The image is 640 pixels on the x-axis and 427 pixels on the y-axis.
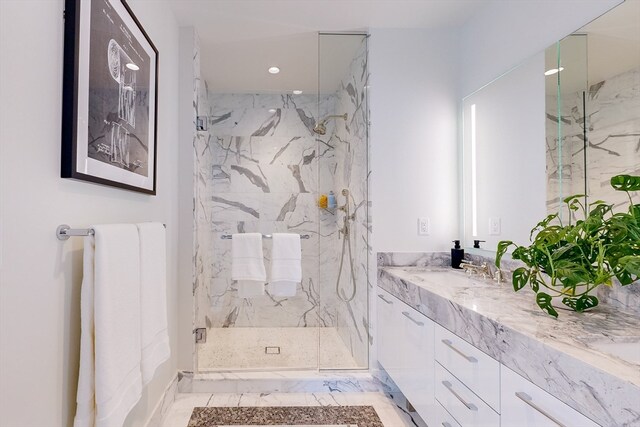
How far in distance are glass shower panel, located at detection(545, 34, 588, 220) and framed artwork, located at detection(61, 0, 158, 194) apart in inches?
69.7

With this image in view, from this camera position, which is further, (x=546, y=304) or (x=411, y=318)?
(x=411, y=318)

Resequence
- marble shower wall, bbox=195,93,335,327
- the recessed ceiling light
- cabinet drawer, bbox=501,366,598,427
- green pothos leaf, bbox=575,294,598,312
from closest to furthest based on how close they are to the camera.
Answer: cabinet drawer, bbox=501,366,598,427
green pothos leaf, bbox=575,294,598,312
the recessed ceiling light
marble shower wall, bbox=195,93,335,327

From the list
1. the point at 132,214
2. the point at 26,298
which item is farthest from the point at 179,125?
the point at 26,298

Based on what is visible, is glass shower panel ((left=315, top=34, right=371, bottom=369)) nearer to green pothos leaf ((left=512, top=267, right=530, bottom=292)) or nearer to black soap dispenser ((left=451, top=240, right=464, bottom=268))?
black soap dispenser ((left=451, top=240, right=464, bottom=268))

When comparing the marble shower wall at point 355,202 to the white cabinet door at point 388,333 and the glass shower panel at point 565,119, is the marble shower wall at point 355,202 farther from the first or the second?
the glass shower panel at point 565,119

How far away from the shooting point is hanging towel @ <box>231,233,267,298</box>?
2580 millimetres

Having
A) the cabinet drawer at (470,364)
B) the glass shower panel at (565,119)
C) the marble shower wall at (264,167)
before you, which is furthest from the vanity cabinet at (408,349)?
the marble shower wall at (264,167)

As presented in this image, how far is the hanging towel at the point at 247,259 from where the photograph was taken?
2580 millimetres

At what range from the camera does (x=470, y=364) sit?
4.26 ft

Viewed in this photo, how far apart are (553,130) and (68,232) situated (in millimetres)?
1892

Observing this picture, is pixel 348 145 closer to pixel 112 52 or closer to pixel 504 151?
pixel 504 151

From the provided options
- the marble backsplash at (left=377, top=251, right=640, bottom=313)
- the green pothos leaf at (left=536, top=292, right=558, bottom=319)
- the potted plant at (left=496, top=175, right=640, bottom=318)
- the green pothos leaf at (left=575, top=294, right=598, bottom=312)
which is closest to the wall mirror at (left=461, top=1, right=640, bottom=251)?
the marble backsplash at (left=377, top=251, right=640, bottom=313)

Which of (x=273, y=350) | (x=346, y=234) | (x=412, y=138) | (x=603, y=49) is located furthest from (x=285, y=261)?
(x=603, y=49)

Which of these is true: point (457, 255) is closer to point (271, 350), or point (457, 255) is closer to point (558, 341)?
point (558, 341)
